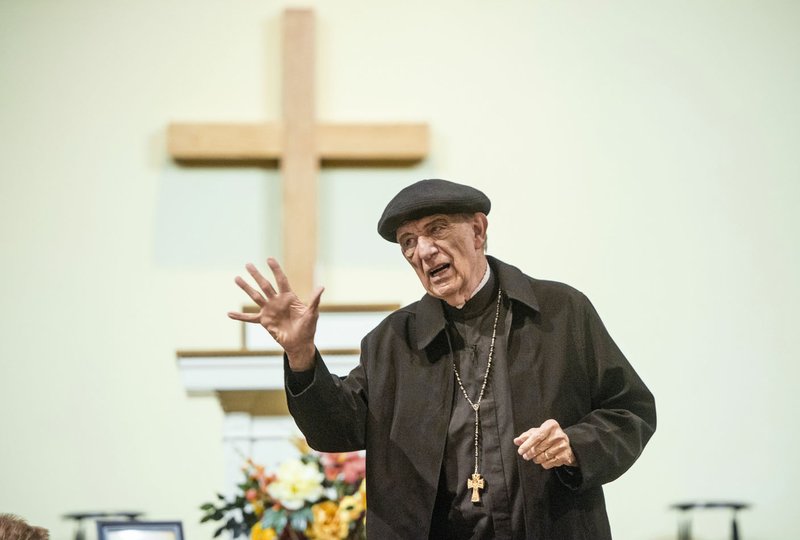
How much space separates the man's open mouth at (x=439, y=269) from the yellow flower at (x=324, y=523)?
0.89 m

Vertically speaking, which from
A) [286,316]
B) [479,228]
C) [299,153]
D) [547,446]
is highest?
[299,153]

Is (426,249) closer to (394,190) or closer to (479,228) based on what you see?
(479,228)

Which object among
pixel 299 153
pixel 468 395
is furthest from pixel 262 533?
pixel 299 153

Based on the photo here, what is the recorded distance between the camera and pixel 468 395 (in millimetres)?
Answer: 2570

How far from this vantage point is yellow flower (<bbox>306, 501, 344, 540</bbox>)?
10.1 feet

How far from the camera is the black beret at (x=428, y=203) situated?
2.56 metres

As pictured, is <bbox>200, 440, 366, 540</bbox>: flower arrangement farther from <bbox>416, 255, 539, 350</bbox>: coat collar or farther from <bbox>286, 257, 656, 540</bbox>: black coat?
<bbox>416, 255, 539, 350</bbox>: coat collar

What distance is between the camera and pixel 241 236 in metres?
5.09

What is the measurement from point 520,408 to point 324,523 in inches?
35.3

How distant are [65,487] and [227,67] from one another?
7.02 feet

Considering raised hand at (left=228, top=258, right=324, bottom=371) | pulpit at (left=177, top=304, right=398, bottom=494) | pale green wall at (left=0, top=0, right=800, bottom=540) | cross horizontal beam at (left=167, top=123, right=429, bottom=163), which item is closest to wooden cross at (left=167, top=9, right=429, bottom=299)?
cross horizontal beam at (left=167, top=123, right=429, bottom=163)

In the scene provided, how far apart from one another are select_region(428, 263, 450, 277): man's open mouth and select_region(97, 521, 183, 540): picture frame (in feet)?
4.17

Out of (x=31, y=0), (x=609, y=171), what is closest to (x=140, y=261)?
(x=31, y=0)

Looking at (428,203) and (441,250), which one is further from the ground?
(428,203)
